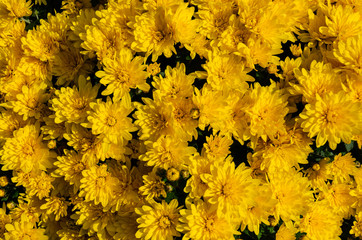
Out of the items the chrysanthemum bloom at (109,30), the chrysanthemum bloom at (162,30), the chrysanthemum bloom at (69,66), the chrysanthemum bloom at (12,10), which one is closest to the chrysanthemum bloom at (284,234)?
the chrysanthemum bloom at (162,30)

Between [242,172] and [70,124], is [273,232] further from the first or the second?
[70,124]

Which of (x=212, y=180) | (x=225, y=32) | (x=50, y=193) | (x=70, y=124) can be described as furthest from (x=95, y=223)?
(x=225, y=32)

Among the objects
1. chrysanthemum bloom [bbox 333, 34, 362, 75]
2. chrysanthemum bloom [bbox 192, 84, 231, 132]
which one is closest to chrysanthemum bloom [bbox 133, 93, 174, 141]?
chrysanthemum bloom [bbox 192, 84, 231, 132]

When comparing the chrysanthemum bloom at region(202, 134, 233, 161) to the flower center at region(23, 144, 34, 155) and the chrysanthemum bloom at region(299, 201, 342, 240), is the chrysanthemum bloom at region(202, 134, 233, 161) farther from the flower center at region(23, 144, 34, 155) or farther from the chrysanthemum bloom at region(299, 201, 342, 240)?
the flower center at region(23, 144, 34, 155)

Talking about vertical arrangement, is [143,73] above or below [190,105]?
above

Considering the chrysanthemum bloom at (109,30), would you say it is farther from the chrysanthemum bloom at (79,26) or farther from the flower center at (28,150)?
the flower center at (28,150)

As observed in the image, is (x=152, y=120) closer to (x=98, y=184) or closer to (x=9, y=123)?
(x=98, y=184)

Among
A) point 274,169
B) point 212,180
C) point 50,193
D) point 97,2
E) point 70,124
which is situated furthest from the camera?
point 97,2
